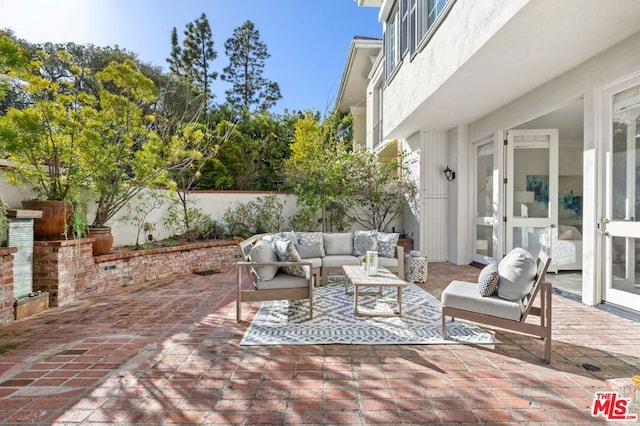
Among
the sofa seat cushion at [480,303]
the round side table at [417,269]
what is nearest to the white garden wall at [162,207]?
the round side table at [417,269]

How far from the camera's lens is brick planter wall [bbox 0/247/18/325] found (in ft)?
12.0

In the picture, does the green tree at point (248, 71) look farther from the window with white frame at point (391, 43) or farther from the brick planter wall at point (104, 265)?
the brick planter wall at point (104, 265)

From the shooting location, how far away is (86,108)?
16.7 ft

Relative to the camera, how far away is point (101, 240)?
5410 millimetres

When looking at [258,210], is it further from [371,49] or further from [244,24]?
[244,24]

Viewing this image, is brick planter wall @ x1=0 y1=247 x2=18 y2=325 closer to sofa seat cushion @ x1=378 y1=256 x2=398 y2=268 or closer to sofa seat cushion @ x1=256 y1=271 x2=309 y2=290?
sofa seat cushion @ x1=256 y1=271 x2=309 y2=290

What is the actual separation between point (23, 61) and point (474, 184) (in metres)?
8.16

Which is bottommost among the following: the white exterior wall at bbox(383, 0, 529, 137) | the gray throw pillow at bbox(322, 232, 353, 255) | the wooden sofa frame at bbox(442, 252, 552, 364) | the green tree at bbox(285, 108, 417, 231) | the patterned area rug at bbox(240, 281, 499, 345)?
the patterned area rug at bbox(240, 281, 499, 345)

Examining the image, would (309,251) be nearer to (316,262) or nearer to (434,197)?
(316,262)

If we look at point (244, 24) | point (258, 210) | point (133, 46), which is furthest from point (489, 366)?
A: point (244, 24)

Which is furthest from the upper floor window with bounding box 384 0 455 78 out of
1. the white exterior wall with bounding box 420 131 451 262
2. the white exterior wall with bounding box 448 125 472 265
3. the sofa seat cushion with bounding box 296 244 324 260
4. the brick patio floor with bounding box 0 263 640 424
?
the brick patio floor with bounding box 0 263 640 424

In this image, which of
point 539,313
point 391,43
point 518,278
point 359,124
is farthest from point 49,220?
point 359,124
